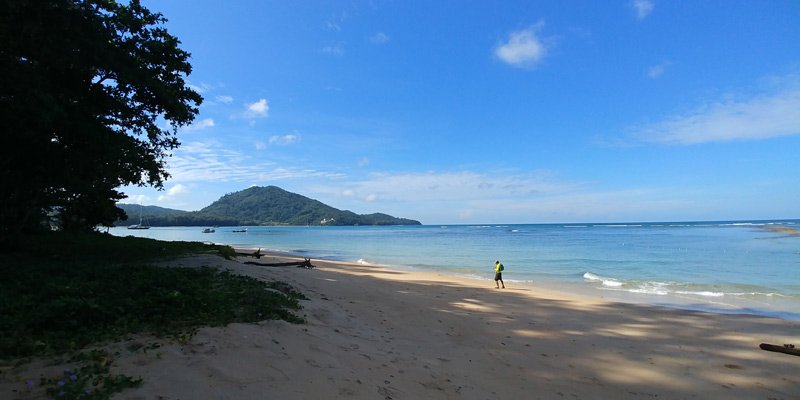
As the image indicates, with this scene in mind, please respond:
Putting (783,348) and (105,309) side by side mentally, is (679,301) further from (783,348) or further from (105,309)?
(105,309)

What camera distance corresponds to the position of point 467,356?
6.64 m

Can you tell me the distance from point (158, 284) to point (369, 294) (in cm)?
676

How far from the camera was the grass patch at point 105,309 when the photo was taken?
396 centimetres

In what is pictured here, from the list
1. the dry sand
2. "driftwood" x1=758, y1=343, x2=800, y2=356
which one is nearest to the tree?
the dry sand

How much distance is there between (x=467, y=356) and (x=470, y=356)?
0.05 metres

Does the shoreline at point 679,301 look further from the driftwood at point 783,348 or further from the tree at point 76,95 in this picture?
the tree at point 76,95

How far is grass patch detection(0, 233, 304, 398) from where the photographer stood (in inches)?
156

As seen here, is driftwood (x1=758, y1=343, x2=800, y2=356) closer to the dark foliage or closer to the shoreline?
the shoreline

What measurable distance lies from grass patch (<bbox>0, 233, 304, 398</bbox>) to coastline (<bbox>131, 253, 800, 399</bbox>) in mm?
391

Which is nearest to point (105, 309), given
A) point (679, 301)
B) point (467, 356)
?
point (467, 356)

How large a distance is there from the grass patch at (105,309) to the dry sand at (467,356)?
0.33 metres

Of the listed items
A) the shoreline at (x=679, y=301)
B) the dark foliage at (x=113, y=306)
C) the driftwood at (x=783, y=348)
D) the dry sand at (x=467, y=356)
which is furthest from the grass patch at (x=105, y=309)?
the shoreline at (x=679, y=301)

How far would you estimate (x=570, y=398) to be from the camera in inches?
208

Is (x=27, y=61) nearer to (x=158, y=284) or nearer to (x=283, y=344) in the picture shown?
(x=158, y=284)
